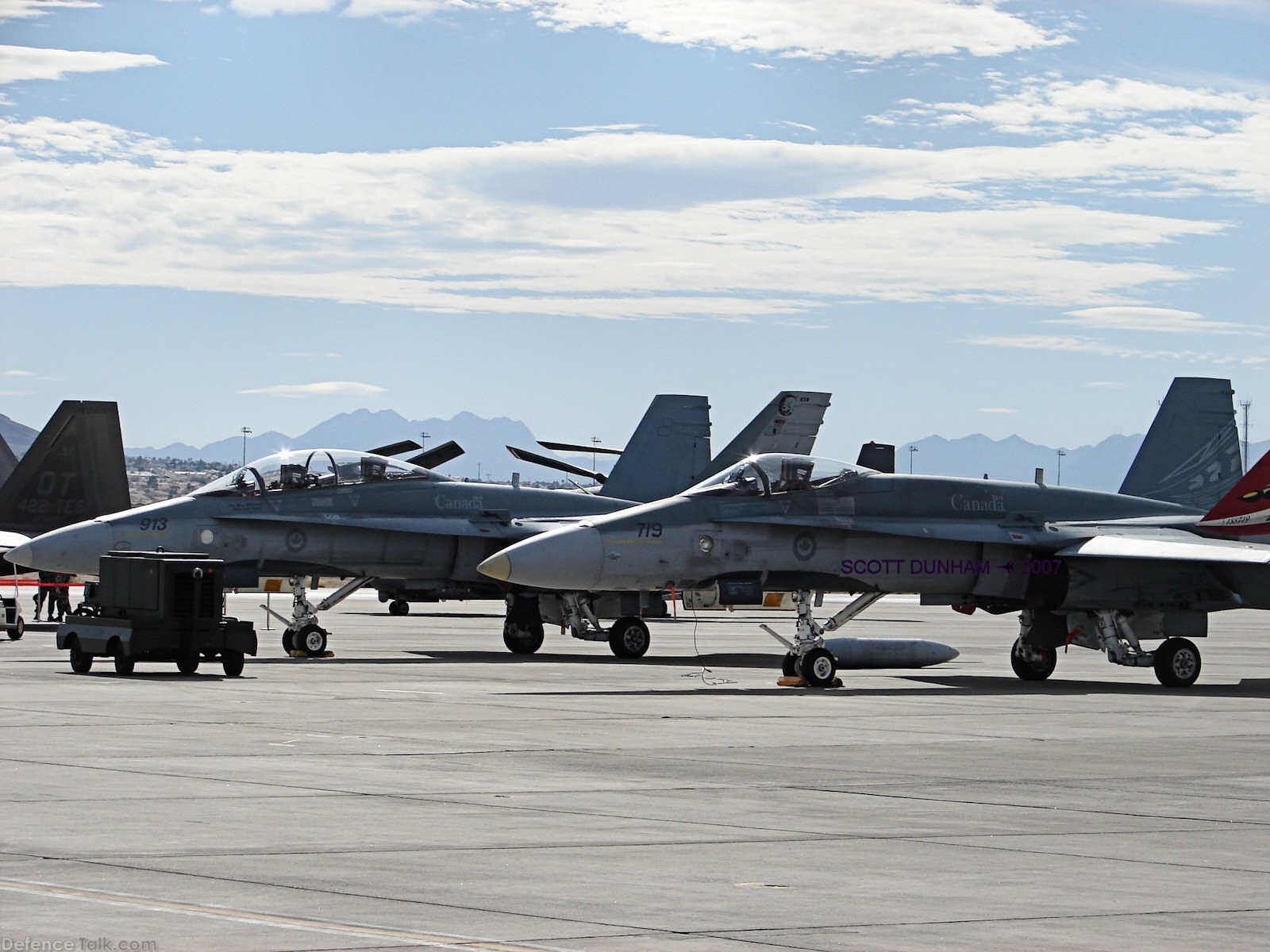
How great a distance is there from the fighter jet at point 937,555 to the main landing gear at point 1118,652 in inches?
1.0

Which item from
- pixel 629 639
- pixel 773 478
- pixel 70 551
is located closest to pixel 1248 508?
pixel 773 478

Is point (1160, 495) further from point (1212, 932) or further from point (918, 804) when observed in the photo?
point (1212, 932)

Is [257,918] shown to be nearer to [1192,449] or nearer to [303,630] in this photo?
[303,630]

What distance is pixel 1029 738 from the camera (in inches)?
637

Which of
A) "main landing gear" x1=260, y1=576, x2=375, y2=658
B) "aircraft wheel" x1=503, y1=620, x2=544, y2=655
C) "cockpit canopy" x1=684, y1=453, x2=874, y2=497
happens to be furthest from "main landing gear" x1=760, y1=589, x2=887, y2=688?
"aircraft wheel" x1=503, y1=620, x2=544, y2=655

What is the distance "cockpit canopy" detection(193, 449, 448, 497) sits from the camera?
2883cm

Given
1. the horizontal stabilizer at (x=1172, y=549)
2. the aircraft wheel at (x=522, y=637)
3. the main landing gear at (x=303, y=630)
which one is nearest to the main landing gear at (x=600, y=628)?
Result: the aircraft wheel at (x=522, y=637)

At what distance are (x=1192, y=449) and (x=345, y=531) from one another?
1497cm

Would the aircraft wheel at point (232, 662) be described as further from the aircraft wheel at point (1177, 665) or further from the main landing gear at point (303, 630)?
the aircraft wheel at point (1177, 665)

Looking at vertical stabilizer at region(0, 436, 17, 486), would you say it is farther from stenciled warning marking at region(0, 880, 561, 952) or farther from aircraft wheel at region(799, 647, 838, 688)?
stenciled warning marking at region(0, 880, 561, 952)

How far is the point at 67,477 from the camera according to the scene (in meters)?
44.8

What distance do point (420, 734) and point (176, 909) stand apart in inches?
317

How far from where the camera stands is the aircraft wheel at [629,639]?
3058cm

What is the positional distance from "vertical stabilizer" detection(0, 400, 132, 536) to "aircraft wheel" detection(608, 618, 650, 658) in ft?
62.8
